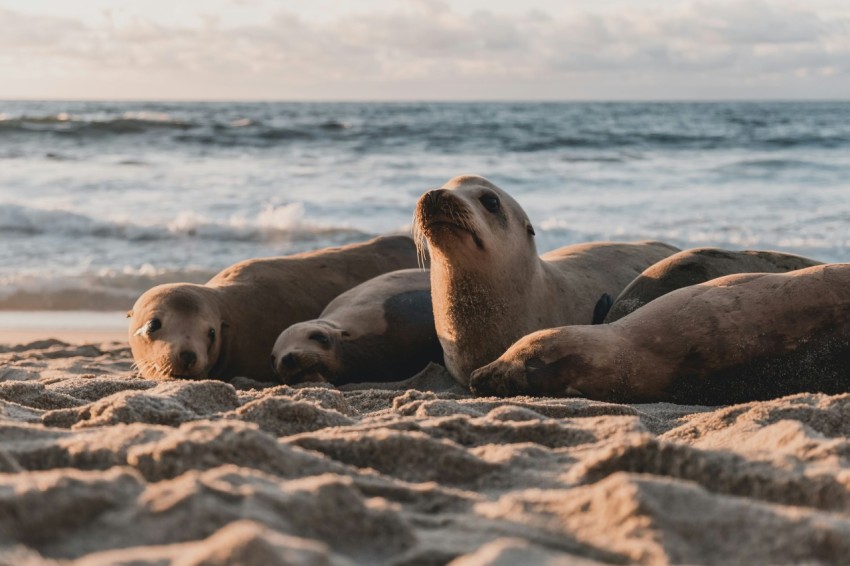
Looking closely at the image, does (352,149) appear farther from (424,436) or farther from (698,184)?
(424,436)

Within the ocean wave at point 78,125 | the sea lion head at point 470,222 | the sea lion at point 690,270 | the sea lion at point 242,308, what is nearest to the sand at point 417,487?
the sea lion head at point 470,222

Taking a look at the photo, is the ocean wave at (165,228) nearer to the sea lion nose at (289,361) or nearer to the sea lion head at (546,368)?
the sea lion nose at (289,361)

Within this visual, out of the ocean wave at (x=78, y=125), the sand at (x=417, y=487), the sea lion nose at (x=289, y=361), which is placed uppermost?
the ocean wave at (x=78, y=125)

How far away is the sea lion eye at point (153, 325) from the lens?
5898 mm

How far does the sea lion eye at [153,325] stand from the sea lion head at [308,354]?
26.5 inches

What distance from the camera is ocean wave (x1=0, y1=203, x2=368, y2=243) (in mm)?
11977

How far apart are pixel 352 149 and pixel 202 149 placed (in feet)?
12.0

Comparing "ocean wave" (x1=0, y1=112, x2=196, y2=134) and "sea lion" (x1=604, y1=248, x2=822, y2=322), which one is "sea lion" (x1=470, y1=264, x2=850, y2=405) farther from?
"ocean wave" (x1=0, y1=112, x2=196, y2=134)

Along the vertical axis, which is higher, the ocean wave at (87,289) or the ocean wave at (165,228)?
the ocean wave at (165,228)

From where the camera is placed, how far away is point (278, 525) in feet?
6.84

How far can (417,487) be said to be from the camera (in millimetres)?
2543

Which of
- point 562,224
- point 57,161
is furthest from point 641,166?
point 57,161

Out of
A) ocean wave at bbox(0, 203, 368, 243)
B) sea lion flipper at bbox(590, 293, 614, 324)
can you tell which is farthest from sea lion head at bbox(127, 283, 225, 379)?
ocean wave at bbox(0, 203, 368, 243)

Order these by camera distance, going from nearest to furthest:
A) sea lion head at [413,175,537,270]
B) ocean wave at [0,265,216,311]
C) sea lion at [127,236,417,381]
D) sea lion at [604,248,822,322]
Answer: sea lion head at [413,175,537,270] → sea lion at [604,248,822,322] → sea lion at [127,236,417,381] → ocean wave at [0,265,216,311]
